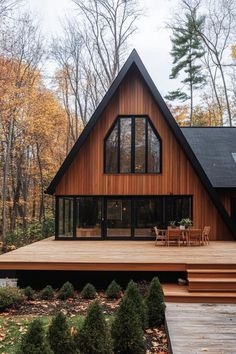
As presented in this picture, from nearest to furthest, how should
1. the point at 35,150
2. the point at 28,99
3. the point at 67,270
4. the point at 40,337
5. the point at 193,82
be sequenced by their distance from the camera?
the point at 40,337 → the point at 67,270 → the point at 28,99 → the point at 35,150 → the point at 193,82

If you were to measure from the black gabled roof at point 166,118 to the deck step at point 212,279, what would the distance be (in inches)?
180

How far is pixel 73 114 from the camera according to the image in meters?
27.3

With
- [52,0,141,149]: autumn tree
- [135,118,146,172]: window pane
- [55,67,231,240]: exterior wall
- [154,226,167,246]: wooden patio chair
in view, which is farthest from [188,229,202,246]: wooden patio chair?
[52,0,141,149]: autumn tree

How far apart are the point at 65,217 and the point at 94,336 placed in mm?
8822

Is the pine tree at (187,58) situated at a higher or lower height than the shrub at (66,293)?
higher

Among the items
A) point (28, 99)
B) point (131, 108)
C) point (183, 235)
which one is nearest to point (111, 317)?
point (183, 235)

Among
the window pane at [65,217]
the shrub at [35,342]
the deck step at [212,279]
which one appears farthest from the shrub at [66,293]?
the window pane at [65,217]

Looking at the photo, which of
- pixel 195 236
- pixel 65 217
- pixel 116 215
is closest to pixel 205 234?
pixel 195 236

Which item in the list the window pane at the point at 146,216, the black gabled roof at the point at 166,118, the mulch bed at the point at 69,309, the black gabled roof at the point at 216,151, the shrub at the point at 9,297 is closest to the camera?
the mulch bed at the point at 69,309

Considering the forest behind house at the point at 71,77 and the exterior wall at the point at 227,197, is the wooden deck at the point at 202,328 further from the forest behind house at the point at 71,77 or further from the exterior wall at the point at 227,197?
the forest behind house at the point at 71,77

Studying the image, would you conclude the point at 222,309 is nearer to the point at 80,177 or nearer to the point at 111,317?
the point at 111,317

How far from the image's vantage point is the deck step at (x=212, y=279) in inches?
314

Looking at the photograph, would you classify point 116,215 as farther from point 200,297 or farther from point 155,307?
point 155,307

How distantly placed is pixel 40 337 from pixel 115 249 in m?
6.61
